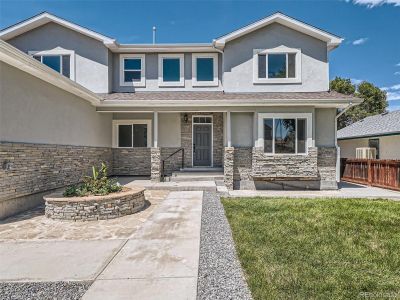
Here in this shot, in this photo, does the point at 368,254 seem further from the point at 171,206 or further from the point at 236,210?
the point at 171,206

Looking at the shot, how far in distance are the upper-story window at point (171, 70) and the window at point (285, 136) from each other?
5.23m

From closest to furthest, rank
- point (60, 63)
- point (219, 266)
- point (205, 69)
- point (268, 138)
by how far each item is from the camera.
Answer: point (219, 266) < point (268, 138) < point (60, 63) < point (205, 69)

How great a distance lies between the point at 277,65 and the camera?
1286 cm

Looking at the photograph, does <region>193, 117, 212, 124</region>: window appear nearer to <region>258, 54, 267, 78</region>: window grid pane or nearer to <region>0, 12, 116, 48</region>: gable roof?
<region>258, 54, 267, 78</region>: window grid pane

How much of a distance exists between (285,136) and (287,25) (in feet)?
18.3

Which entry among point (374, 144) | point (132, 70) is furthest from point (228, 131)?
point (374, 144)

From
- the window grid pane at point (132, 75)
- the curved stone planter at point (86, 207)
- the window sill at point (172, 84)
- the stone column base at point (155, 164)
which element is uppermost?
the window grid pane at point (132, 75)

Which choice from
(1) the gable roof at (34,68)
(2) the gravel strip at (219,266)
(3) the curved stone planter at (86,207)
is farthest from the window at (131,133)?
(2) the gravel strip at (219,266)

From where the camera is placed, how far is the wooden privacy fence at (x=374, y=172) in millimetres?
11891

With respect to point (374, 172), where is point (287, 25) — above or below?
above

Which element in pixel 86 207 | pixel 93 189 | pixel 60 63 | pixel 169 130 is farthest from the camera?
pixel 169 130

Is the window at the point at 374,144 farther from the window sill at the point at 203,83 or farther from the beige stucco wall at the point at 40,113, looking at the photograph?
the beige stucco wall at the point at 40,113

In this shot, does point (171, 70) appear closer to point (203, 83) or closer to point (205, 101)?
point (203, 83)

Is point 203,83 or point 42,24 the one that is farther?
point 203,83
